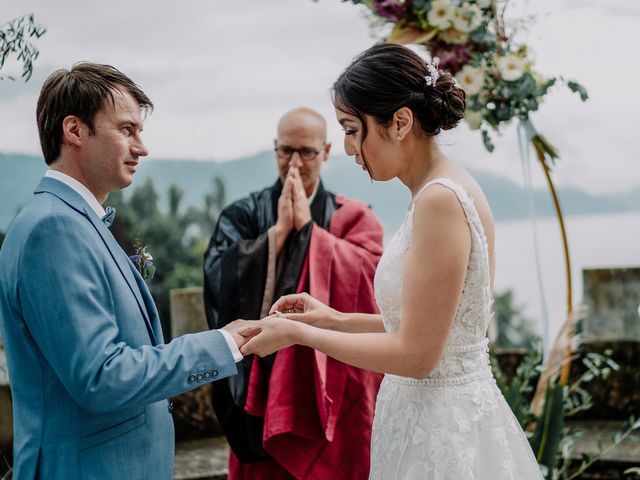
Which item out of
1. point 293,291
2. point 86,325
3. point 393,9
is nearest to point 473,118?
point 393,9

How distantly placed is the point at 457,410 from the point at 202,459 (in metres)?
2.45

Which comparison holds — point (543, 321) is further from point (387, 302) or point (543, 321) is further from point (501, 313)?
point (501, 313)

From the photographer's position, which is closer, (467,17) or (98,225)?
(98,225)

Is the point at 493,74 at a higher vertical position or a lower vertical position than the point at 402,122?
higher

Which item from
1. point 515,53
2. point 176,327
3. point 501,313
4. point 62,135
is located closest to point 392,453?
point 62,135

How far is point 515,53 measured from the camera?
375 cm

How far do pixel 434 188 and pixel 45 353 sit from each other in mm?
912

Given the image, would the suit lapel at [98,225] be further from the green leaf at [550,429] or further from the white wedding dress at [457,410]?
the green leaf at [550,429]

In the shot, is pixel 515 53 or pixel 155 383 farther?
pixel 515 53

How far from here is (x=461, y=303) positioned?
198 centimetres

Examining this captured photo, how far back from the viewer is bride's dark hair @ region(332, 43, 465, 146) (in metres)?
1.99

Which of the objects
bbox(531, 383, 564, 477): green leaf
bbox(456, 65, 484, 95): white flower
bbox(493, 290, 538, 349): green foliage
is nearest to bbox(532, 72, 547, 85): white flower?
bbox(456, 65, 484, 95): white flower

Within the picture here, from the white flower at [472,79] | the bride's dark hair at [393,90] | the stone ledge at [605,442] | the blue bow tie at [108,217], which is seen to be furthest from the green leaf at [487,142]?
the blue bow tie at [108,217]

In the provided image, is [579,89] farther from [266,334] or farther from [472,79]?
[266,334]
